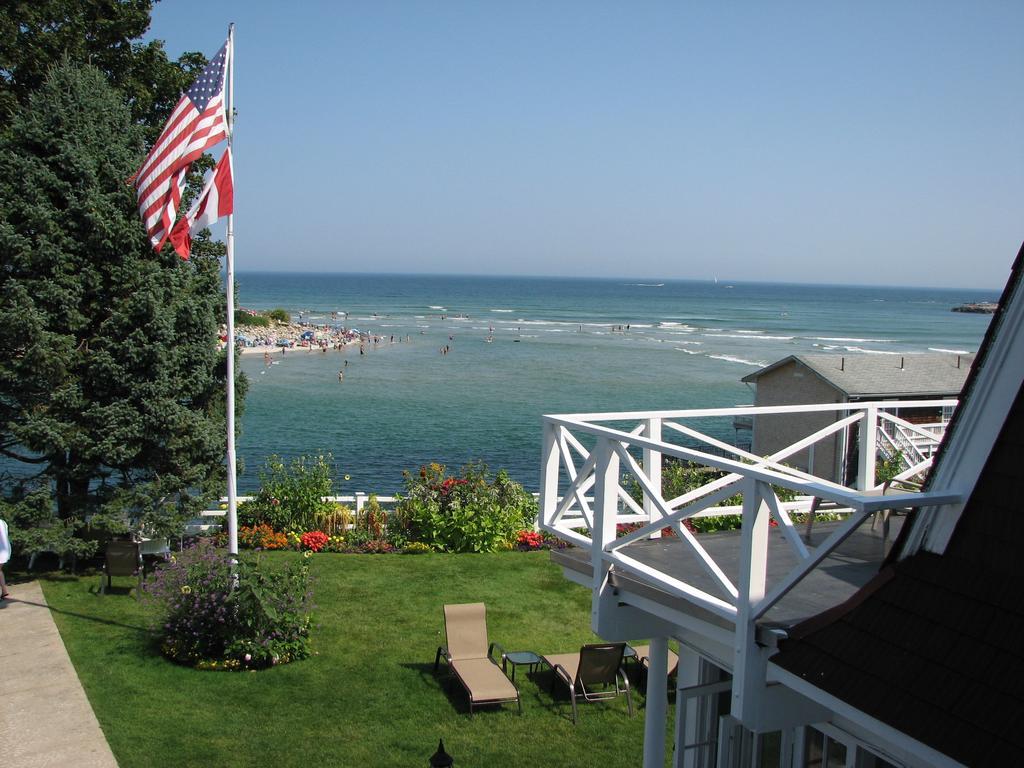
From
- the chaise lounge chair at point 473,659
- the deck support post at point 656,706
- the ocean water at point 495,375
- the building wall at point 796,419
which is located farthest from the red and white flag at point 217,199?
the ocean water at point 495,375

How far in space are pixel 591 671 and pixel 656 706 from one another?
388 centimetres

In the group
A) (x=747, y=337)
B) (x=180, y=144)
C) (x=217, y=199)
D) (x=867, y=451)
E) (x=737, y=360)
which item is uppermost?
(x=180, y=144)

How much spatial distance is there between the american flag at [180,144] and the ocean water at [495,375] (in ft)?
67.4

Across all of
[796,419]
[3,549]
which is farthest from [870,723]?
[796,419]

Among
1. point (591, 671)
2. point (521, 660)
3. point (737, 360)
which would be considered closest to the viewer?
point (591, 671)

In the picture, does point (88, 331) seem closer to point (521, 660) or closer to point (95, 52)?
point (95, 52)

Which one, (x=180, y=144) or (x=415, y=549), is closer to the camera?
(x=180, y=144)

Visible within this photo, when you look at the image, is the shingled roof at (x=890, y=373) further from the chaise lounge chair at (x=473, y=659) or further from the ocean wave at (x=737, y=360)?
the ocean wave at (x=737, y=360)

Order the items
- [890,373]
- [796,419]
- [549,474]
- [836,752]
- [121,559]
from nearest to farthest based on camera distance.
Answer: [836,752]
[549,474]
[121,559]
[890,373]
[796,419]

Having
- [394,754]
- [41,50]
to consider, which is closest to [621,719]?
[394,754]

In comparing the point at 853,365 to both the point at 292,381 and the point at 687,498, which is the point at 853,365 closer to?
the point at 687,498

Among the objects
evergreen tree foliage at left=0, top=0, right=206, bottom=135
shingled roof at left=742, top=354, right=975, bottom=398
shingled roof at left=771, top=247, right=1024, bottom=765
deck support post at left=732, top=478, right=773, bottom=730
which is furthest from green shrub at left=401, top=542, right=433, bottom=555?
shingled roof at left=742, top=354, right=975, bottom=398

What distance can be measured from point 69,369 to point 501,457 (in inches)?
1017

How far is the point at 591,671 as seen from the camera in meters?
10.9
